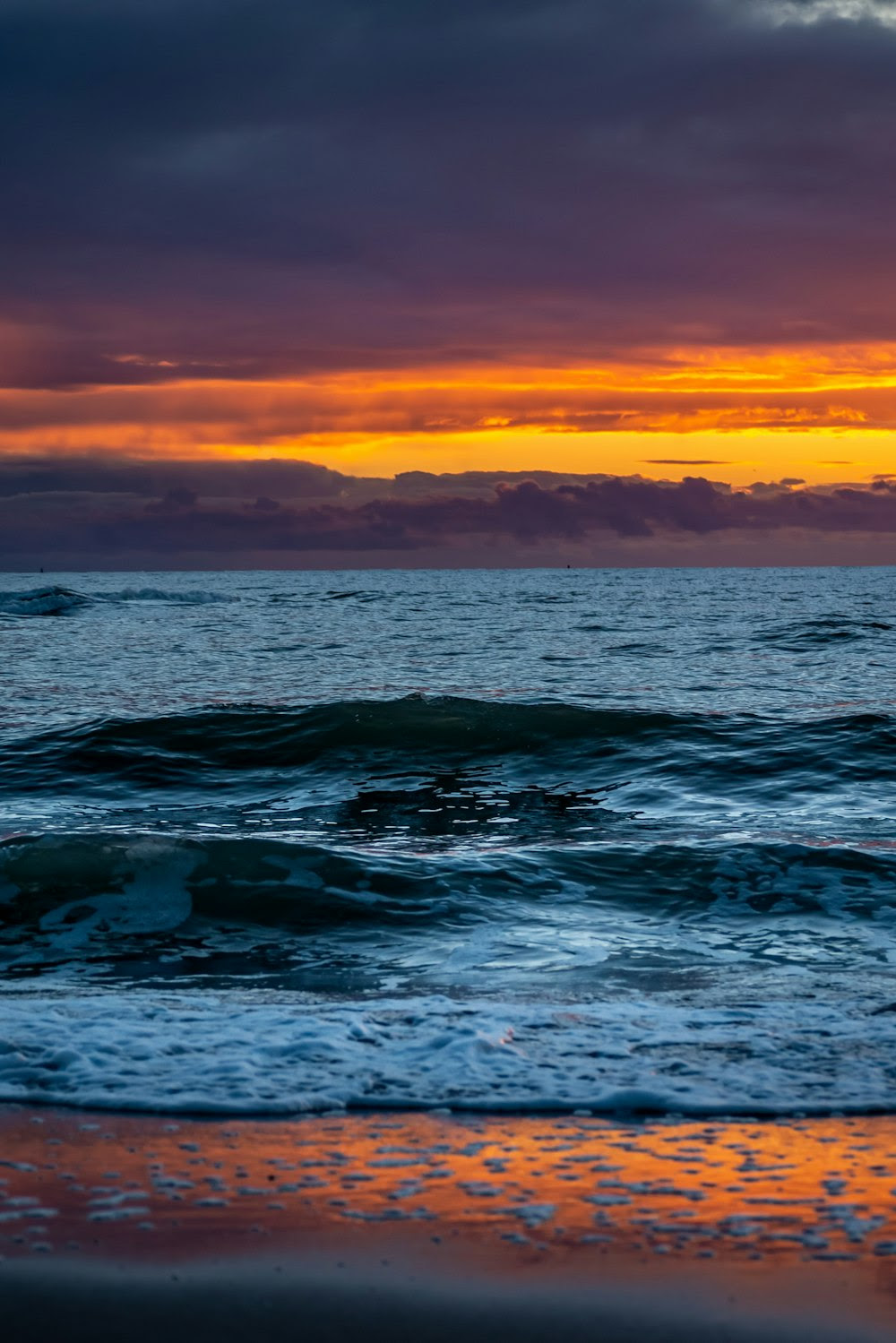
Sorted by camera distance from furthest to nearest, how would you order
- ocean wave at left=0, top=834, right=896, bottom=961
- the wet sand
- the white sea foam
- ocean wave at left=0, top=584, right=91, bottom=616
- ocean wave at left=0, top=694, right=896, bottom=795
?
ocean wave at left=0, top=584, right=91, bottom=616
ocean wave at left=0, top=694, right=896, bottom=795
ocean wave at left=0, top=834, right=896, bottom=961
the white sea foam
the wet sand

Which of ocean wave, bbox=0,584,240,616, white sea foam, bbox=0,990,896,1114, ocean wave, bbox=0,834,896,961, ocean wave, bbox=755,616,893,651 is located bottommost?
ocean wave, bbox=0,834,896,961

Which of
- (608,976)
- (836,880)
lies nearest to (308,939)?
(608,976)

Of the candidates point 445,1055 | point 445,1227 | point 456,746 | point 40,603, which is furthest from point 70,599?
point 445,1227

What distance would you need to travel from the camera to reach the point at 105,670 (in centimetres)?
2678

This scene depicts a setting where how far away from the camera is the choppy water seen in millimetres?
4785

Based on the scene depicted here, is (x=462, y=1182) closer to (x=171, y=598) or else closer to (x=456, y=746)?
(x=456, y=746)

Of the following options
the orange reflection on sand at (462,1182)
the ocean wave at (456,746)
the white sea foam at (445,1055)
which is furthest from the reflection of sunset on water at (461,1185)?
the ocean wave at (456,746)

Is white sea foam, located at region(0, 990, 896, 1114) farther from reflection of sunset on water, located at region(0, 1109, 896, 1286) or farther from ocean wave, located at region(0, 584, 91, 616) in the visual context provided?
ocean wave, located at region(0, 584, 91, 616)

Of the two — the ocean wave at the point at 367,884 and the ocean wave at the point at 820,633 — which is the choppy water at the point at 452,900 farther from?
the ocean wave at the point at 820,633

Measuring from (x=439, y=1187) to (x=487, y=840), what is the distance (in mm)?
6473

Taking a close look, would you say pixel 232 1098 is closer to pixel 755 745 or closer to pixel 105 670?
pixel 755 745

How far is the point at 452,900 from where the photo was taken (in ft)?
→ 26.5

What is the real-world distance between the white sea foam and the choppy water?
20 mm

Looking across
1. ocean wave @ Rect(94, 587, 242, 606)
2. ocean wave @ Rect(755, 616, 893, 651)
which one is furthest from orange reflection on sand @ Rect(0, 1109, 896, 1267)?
ocean wave @ Rect(94, 587, 242, 606)
